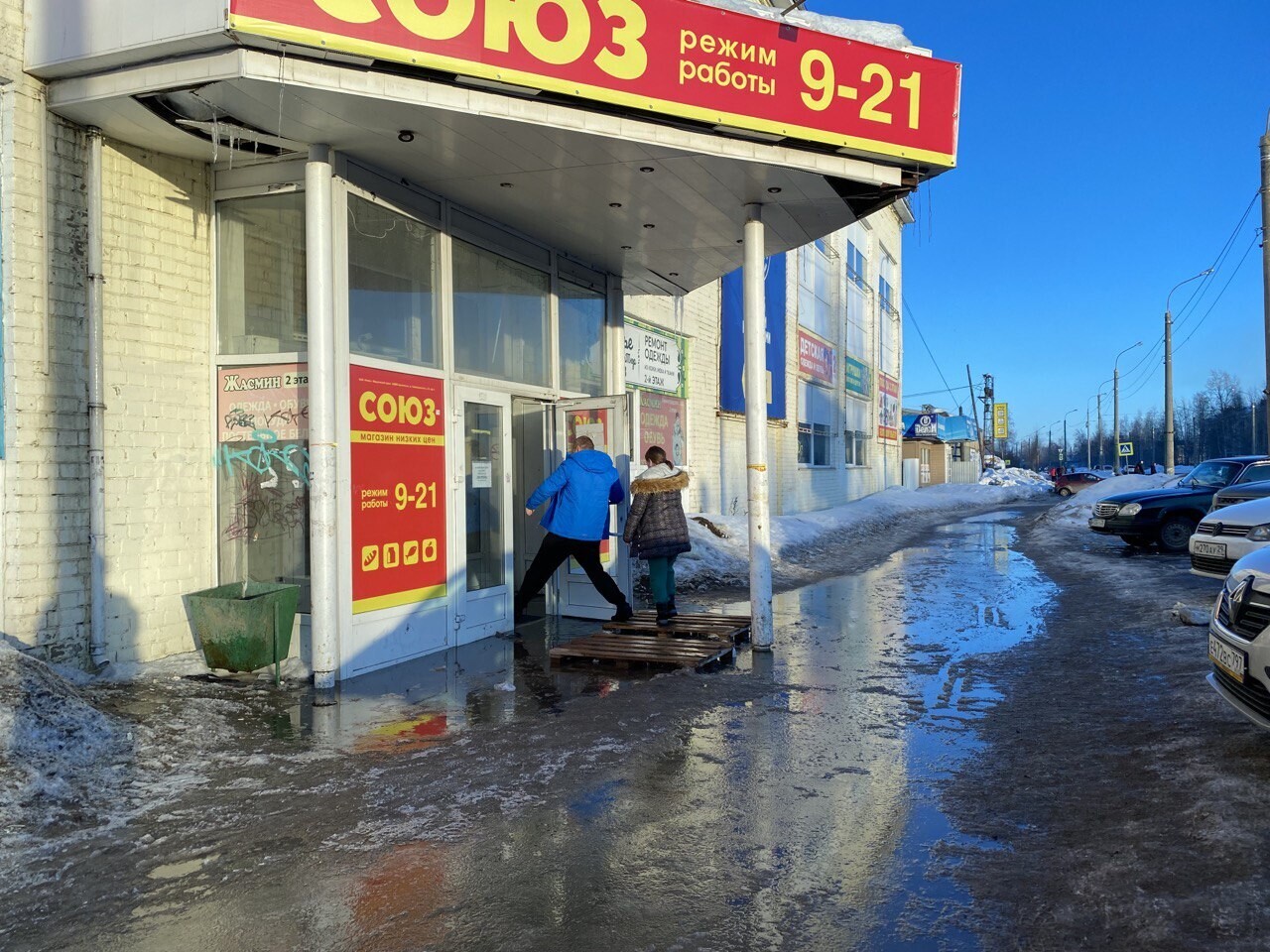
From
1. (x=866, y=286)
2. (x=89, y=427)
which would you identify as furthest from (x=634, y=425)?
(x=866, y=286)

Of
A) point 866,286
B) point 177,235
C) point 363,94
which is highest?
point 866,286

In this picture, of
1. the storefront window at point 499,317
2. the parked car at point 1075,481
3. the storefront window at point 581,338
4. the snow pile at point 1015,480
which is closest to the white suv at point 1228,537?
the storefront window at point 581,338

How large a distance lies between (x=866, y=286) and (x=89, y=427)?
103ft

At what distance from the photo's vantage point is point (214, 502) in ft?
23.4

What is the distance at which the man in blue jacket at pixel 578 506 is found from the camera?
27.7ft

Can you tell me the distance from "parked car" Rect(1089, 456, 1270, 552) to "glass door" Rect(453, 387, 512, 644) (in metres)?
11.7

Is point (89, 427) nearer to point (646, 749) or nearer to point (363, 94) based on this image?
point (363, 94)

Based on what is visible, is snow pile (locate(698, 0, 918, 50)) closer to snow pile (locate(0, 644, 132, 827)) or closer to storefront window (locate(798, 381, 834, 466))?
snow pile (locate(0, 644, 132, 827))

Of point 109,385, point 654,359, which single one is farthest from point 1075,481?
point 109,385

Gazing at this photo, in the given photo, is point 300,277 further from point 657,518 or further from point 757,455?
point 757,455

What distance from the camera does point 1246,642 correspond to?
14.1 feet

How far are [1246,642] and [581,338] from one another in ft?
24.5

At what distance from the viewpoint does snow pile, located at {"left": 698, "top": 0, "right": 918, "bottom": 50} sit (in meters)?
6.88

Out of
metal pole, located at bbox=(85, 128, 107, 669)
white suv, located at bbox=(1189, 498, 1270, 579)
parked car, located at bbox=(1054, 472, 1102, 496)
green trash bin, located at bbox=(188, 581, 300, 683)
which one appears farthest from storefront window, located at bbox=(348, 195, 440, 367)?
parked car, located at bbox=(1054, 472, 1102, 496)
